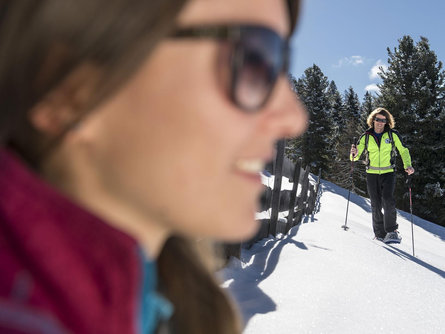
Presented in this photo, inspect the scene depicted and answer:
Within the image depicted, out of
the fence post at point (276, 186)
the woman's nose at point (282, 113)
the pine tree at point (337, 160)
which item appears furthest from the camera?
the pine tree at point (337, 160)

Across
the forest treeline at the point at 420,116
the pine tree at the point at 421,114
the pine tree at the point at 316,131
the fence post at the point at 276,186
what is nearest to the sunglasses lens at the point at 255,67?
the fence post at the point at 276,186

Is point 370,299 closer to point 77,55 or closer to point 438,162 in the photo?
point 77,55

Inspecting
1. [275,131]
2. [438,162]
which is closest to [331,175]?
[438,162]

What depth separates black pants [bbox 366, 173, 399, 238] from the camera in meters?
6.31

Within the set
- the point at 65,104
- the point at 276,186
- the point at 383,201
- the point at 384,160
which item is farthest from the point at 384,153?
the point at 65,104

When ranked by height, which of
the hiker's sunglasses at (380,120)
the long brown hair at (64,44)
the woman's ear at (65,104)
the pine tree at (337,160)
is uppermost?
the hiker's sunglasses at (380,120)

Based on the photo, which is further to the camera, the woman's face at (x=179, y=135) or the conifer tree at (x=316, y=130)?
the conifer tree at (x=316, y=130)

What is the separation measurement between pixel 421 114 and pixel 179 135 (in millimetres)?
28307

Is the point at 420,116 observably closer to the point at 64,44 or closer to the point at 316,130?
the point at 316,130

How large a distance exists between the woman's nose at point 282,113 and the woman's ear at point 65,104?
0.37 m

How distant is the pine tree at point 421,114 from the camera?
23.8m

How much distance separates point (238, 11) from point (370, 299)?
2706mm

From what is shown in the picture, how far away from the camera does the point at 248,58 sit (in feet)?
2.43

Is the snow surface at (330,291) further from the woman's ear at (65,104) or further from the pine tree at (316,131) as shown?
the pine tree at (316,131)
